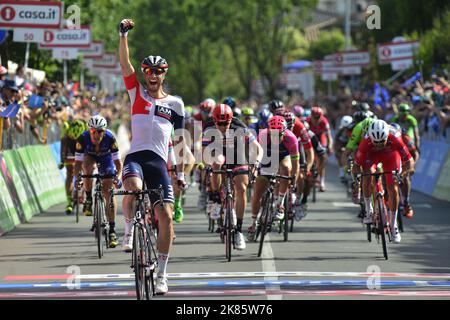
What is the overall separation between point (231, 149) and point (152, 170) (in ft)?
17.6

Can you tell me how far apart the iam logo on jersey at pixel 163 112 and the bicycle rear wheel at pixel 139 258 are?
3.84ft

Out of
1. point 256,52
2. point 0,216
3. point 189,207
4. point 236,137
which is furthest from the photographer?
point 256,52

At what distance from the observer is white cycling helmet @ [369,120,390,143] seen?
17.1 meters

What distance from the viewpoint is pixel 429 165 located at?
30.4 meters

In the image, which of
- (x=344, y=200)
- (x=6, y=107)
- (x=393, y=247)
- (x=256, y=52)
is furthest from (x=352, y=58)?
(x=256, y=52)

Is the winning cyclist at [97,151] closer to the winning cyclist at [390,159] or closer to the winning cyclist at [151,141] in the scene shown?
the winning cyclist at [390,159]

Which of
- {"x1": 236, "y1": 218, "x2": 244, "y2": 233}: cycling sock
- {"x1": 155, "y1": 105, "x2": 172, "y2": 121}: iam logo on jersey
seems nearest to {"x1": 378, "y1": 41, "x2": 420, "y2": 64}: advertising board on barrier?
{"x1": 236, "y1": 218, "x2": 244, "y2": 233}: cycling sock

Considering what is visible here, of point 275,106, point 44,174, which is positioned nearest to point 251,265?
point 275,106

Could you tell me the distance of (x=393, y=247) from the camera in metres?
18.3

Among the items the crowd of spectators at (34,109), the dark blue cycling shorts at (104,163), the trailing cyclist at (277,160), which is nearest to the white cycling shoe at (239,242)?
the trailing cyclist at (277,160)

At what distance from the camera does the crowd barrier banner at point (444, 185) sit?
91.4ft

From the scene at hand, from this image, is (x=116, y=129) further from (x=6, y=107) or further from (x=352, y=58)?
(x=6, y=107)

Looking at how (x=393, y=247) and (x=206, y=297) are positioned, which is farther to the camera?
(x=393, y=247)
